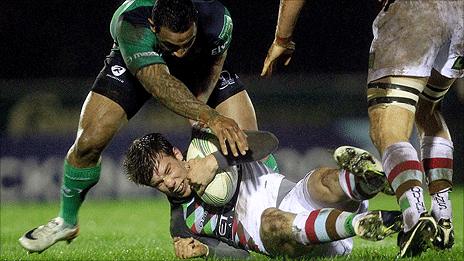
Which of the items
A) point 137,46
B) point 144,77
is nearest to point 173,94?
point 144,77

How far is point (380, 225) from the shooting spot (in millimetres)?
4895

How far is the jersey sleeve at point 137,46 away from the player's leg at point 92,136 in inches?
20.6

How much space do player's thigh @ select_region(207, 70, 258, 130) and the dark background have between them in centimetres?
922

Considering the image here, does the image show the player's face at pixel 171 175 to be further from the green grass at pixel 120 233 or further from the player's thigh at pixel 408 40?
the player's thigh at pixel 408 40

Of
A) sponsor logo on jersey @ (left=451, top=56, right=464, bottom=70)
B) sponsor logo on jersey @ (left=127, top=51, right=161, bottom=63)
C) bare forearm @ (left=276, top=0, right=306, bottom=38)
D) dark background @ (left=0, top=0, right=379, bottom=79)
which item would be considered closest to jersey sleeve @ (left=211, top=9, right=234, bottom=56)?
sponsor logo on jersey @ (left=127, top=51, right=161, bottom=63)

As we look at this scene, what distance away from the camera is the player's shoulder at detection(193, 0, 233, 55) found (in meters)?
6.61

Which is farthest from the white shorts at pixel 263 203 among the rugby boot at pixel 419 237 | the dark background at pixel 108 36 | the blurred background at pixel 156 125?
the dark background at pixel 108 36

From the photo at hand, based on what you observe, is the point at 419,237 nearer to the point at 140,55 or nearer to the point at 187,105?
the point at 187,105

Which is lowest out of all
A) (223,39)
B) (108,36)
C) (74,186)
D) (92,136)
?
(108,36)

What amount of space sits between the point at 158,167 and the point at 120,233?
368 cm

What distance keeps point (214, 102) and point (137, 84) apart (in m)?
0.62

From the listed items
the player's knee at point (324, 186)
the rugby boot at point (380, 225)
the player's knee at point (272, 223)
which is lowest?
the player's knee at point (272, 223)

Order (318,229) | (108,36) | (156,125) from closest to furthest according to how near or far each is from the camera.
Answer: (318,229), (156,125), (108,36)

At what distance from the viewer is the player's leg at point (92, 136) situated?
6500 mm
